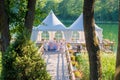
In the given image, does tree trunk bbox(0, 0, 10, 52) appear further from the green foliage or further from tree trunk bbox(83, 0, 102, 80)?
the green foliage

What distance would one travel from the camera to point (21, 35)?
16.3 feet

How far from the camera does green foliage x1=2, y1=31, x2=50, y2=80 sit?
4.81 metres

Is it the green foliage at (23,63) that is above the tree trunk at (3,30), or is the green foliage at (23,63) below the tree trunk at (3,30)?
below

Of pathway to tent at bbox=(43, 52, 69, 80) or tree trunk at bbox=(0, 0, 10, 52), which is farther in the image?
pathway to tent at bbox=(43, 52, 69, 80)

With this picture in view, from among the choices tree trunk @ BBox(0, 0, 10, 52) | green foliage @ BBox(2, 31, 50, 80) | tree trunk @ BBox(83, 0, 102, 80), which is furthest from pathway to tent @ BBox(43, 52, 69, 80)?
green foliage @ BBox(2, 31, 50, 80)

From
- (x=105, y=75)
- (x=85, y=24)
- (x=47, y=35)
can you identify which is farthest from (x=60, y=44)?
(x=85, y=24)

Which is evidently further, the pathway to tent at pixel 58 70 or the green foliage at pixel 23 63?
the pathway to tent at pixel 58 70

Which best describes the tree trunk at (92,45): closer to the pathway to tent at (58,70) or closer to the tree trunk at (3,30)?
the tree trunk at (3,30)

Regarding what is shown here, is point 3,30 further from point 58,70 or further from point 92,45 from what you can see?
point 58,70

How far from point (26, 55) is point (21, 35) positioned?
11.5 inches

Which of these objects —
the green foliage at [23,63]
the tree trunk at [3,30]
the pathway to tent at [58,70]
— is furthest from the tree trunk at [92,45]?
the pathway to tent at [58,70]

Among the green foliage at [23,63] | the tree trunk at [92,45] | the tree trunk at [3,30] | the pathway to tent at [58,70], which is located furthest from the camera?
the pathway to tent at [58,70]

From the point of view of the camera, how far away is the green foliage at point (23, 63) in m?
4.81

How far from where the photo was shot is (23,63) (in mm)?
4797
